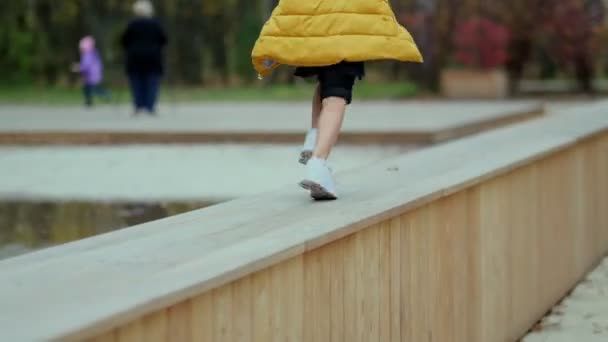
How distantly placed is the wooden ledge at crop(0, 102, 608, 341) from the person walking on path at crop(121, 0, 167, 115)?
58.8 feet

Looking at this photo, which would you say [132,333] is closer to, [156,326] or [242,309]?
[156,326]

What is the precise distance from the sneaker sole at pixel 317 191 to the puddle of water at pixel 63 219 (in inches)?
148

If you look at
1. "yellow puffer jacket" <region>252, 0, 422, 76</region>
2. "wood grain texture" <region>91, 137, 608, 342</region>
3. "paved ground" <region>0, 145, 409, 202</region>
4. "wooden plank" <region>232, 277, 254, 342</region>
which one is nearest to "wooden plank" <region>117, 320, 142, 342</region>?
"wood grain texture" <region>91, 137, 608, 342</region>

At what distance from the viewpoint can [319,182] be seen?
20.9ft

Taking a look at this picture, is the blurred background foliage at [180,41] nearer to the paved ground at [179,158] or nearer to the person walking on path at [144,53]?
the person walking on path at [144,53]

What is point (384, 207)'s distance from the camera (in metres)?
5.60

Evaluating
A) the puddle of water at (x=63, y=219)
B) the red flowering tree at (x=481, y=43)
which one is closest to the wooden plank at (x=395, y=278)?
the puddle of water at (x=63, y=219)

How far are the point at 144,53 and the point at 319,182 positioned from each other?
19353 millimetres

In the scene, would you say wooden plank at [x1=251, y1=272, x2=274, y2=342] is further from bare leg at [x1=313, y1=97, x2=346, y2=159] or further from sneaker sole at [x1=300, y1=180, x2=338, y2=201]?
bare leg at [x1=313, y1=97, x2=346, y2=159]

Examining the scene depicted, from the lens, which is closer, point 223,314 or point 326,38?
point 223,314

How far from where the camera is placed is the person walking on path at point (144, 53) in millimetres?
25469

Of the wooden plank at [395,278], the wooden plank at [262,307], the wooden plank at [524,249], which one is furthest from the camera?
the wooden plank at [524,249]

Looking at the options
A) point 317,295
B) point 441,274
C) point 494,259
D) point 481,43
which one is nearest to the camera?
point 317,295

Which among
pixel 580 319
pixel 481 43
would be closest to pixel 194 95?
pixel 481 43
